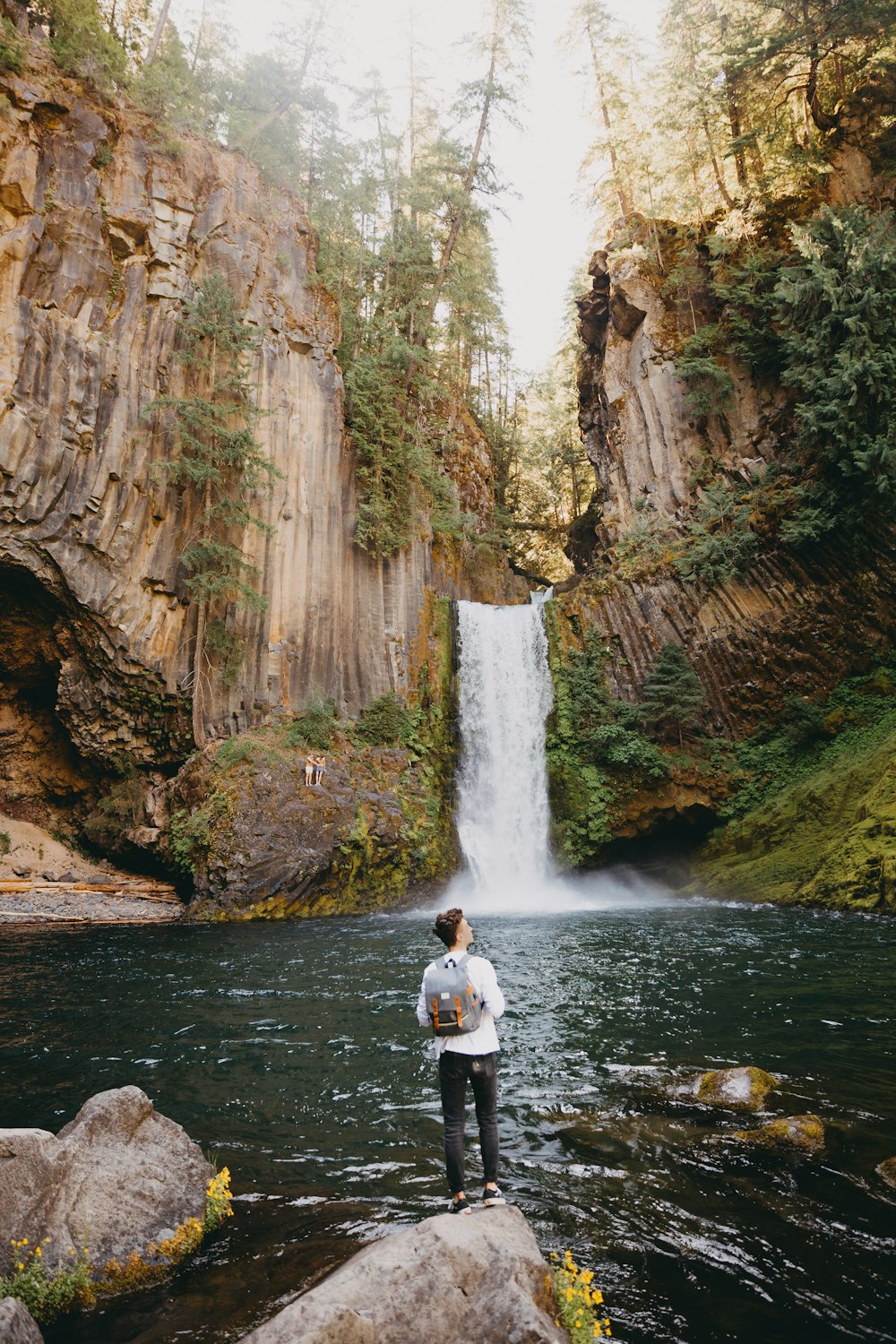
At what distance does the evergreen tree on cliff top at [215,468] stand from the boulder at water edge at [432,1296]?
1618 cm

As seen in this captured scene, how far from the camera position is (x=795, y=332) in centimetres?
1956

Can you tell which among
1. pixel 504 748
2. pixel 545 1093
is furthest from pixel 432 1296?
pixel 504 748

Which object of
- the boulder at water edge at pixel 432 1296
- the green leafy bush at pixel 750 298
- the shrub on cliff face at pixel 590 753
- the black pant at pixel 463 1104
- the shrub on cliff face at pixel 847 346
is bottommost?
the boulder at water edge at pixel 432 1296

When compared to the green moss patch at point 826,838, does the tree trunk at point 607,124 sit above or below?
above

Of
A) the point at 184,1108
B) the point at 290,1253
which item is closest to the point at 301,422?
the point at 184,1108

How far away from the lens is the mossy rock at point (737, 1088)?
5375 millimetres

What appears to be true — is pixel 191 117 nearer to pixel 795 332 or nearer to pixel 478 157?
pixel 478 157

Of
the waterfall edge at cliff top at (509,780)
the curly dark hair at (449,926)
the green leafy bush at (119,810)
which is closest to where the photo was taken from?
the curly dark hair at (449,926)

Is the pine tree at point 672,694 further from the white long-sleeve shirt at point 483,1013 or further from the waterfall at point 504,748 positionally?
the white long-sleeve shirt at point 483,1013

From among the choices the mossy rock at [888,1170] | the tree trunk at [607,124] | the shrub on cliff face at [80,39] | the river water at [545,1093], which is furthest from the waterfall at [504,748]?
the tree trunk at [607,124]

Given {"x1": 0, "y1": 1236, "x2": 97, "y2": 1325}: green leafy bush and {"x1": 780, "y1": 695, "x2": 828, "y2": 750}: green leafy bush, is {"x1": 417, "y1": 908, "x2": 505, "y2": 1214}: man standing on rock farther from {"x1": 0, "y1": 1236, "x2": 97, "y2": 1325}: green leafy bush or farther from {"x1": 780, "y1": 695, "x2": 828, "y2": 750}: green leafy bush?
{"x1": 780, "y1": 695, "x2": 828, "y2": 750}: green leafy bush

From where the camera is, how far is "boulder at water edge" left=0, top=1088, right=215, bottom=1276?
11.5 feet

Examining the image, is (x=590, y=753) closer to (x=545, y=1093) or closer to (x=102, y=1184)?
(x=545, y=1093)

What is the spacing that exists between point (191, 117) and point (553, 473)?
70.3ft
